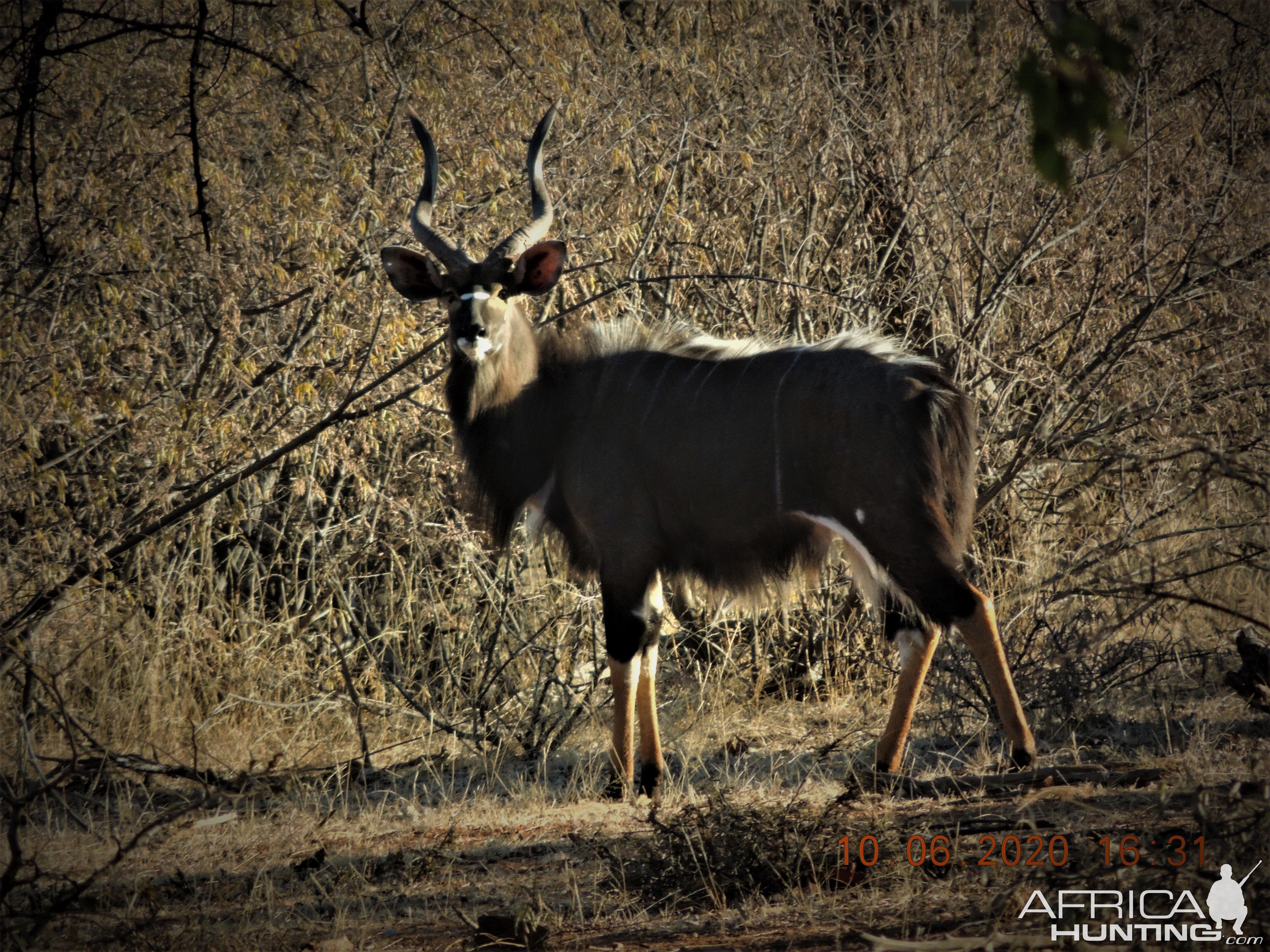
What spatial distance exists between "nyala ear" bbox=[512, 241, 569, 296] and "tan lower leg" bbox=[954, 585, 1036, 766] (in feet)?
6.01

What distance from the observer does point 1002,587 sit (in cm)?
564

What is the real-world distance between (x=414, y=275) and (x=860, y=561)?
6.28 feet

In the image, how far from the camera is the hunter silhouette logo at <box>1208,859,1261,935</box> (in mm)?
2109

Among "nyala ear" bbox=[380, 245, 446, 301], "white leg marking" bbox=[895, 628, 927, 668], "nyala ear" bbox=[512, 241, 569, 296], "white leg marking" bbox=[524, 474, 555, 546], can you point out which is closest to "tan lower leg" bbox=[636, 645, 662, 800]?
"white leg marking" bbox=[524, 474, 555, 546]

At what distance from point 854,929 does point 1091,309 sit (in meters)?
3.56

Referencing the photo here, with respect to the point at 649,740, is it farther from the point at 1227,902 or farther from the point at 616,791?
the point at 1227,902

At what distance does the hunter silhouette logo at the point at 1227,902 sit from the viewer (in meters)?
2.11

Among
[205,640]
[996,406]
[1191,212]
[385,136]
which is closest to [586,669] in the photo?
[205,640]

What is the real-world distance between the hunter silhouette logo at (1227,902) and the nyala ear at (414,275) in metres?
3.18

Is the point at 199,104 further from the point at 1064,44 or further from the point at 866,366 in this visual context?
the point at 1064,44

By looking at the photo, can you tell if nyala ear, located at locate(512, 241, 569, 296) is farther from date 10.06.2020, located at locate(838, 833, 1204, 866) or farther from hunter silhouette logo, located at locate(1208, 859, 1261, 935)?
hunter silhouette logo, located at locate(1208, 859, 1261, 935)

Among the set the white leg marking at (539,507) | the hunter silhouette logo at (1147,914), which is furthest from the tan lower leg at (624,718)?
the hunter silhouette logo at (1147,914)

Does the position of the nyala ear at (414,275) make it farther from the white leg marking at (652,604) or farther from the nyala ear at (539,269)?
the white leg marking at (652,604)

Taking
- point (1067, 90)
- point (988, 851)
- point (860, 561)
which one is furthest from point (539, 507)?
point (1067, 90)
